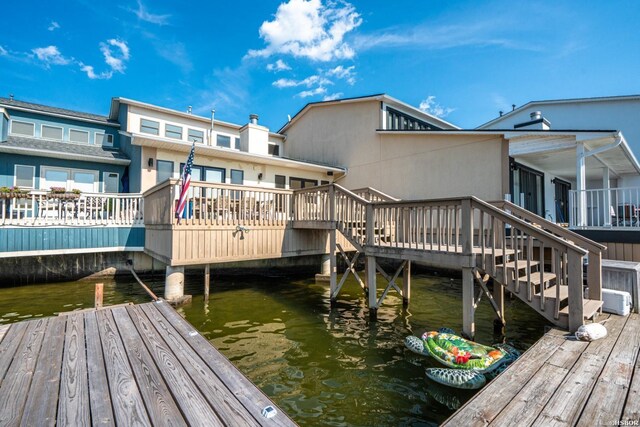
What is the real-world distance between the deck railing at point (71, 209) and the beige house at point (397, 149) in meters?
10.00

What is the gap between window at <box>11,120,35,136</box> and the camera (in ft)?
43.4

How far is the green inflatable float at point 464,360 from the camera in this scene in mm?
3963

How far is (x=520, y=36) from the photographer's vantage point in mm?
10180

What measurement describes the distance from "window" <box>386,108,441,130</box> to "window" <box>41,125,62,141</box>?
15806 mm

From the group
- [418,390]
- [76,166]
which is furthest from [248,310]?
[76,166]

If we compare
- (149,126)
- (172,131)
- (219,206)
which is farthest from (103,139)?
(219,206)

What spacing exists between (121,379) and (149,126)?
14824mm

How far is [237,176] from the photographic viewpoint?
13.4 metres

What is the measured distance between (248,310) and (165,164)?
7549mm

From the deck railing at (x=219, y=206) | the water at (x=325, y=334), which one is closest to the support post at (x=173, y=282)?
the water at (x=325, y=334)

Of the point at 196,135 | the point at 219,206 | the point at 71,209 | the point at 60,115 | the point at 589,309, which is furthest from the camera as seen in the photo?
the point at 196,135

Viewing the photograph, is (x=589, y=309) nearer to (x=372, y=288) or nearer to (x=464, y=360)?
(x=464, y=360)

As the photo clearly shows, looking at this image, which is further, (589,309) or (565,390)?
(589,309)

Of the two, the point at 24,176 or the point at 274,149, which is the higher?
the point at 274,149
